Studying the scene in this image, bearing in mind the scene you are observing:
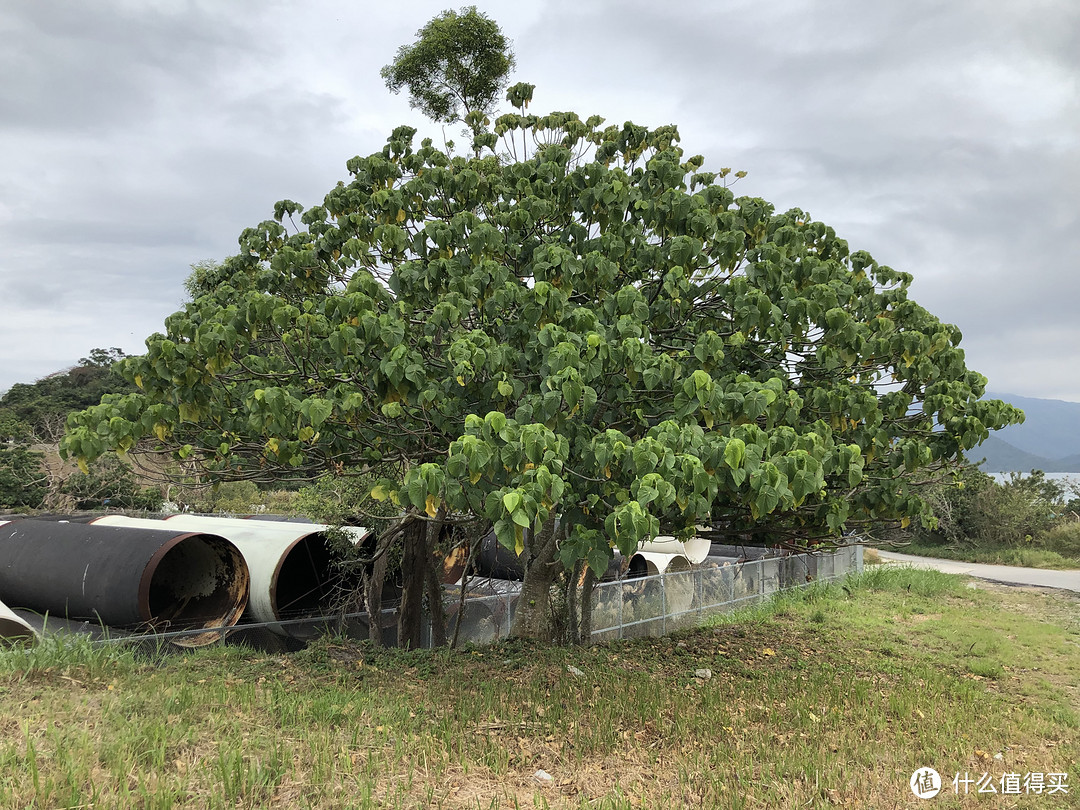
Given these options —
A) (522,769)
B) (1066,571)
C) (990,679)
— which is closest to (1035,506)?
(1066,571)

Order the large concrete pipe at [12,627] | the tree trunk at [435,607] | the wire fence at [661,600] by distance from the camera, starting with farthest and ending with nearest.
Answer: the wire fence at [661,600]
the tree trunk at [435,607]
the large concrete pipe at [12,627]

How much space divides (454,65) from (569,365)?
54.7 feet

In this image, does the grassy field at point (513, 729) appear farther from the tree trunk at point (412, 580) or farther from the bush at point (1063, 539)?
the bush at point (1063, 539)

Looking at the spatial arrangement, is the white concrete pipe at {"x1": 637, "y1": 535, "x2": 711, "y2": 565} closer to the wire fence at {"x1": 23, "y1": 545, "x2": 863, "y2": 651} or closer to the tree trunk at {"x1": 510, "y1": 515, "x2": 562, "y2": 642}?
the wire fence at {"x1": 23, "y1": 545, "x2": 863, "y2": 651}

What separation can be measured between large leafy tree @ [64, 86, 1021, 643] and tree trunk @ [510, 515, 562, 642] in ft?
2.60

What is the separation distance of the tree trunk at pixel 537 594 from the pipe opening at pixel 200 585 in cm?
459

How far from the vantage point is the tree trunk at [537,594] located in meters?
10.2

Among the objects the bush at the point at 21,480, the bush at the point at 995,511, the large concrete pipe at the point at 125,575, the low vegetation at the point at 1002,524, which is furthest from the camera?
the bush at the point at 995,511

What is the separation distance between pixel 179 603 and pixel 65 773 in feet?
28.1

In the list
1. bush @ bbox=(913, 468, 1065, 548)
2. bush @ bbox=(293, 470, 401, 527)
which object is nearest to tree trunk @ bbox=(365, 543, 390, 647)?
bush @ bbox=(293, 470, 401, 527)

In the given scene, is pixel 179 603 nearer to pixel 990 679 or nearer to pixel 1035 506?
pixel 990 679

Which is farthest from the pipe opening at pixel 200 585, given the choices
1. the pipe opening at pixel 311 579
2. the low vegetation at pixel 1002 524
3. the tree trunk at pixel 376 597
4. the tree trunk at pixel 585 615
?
the low vegetation at pixel 1002 524

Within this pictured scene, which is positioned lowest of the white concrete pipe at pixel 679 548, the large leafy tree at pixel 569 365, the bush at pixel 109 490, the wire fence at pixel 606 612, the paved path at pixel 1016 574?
the paved path at pixel 1016 574

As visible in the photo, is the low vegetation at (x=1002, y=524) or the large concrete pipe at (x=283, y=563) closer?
the large concrete pipe at (x=283, y=563)
